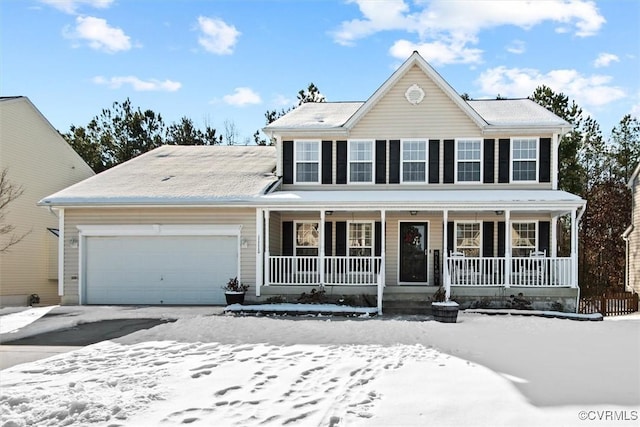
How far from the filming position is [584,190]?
2892 cm

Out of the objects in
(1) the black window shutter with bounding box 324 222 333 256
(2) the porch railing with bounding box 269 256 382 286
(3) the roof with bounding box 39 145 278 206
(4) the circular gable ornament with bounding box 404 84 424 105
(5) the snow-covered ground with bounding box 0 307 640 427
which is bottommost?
(5) the snow-covered ground with bounding box 0 307 640 427

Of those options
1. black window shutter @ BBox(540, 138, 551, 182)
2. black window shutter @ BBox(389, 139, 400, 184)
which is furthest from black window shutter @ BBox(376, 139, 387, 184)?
black window shutter @ BBox(540, 138, 551, 182)

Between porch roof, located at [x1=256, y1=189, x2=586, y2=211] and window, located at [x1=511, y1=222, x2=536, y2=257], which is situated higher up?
porch roof, located at [x1=256, y1=189, x2=586, y2=211]

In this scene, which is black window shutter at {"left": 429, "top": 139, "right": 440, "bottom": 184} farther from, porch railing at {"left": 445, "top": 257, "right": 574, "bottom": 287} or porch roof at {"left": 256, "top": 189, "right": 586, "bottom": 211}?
porch railing at {"left": 445, "top": 257, "right": 574, "bottom": 287}

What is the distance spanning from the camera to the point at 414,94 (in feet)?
51.2

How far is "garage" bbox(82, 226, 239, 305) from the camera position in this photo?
14672 mm

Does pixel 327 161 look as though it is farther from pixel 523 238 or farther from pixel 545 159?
pixel 545 159

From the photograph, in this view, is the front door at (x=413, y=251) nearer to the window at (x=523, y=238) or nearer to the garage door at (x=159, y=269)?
the window at (x=523, y=238)

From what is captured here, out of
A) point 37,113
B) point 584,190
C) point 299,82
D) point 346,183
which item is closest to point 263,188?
point 346,183

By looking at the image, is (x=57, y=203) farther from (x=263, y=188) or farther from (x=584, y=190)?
(x=584, y=190)

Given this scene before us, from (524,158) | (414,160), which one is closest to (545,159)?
(524,158)

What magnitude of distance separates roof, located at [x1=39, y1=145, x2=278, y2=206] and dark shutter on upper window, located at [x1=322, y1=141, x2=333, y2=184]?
1.52 m

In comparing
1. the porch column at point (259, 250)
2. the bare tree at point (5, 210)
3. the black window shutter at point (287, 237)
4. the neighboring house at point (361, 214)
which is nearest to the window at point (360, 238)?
the neighboring house at point (361, 214)

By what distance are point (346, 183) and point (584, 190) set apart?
19033mm
